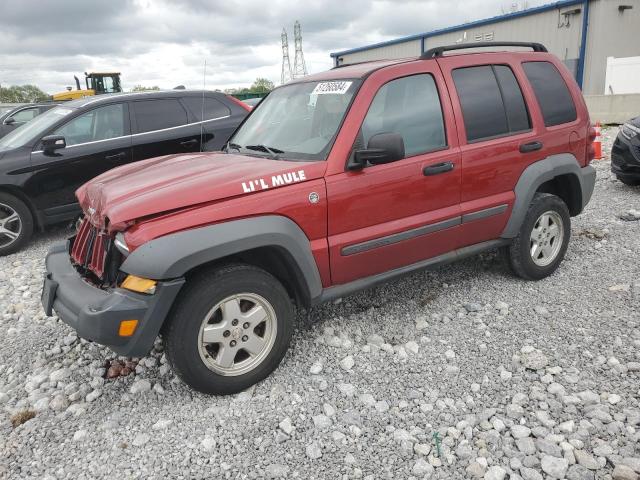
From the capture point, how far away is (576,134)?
4.20 meters

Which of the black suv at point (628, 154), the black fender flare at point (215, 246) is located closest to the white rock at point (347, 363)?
the black fender flare at point (215, 246)

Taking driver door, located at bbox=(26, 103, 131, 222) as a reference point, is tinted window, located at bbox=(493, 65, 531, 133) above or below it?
above

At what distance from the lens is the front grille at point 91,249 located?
112 inches

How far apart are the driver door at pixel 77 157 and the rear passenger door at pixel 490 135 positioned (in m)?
4.28

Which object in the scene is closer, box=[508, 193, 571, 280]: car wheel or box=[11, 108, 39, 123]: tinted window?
box=[508, 193, 571, 280]: car wheel

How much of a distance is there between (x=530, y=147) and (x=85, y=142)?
4.98 metres

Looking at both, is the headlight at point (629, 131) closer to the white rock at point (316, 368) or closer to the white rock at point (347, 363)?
the white rock at point (347, 363)

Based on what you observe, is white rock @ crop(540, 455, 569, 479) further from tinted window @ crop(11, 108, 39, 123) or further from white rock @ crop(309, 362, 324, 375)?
tinted window @ crop(11, 108, 39, 123)

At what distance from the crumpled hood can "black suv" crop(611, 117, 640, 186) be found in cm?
556

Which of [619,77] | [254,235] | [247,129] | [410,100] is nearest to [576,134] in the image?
[410,100]

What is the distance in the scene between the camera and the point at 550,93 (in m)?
4.07

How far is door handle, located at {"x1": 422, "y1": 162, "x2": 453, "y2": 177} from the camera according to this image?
3349 mm

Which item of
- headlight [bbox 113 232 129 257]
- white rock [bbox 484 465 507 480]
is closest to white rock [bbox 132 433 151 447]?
headlight [bbox 113 232 129 257]

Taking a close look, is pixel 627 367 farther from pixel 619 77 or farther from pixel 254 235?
pixel 619 77
